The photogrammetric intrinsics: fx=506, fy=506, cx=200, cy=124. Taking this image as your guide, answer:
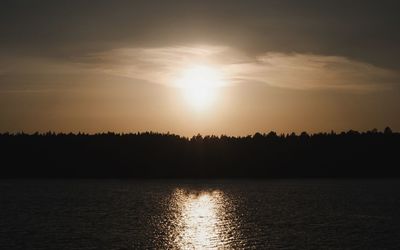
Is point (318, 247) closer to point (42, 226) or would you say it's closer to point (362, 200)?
point (42, 226)

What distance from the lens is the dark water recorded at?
5256 cm

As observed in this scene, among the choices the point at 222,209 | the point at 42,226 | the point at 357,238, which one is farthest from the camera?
the point at 222,209

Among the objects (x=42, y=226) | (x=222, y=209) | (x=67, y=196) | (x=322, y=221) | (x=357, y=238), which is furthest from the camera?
(x=67, y=196)

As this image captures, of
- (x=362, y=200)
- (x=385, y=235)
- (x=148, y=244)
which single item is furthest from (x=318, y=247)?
(x=362, y=200)

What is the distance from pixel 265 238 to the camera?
55781mm

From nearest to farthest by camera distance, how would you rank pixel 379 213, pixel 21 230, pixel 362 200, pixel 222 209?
pixel 21 230 < pixel 379 213 < pixel 222 209 < pixel 362 200

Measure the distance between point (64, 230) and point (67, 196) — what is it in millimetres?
55031

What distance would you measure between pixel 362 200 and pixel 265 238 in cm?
5559

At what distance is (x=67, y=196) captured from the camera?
372ft

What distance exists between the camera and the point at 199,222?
237 ft

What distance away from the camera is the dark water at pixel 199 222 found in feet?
→ 172

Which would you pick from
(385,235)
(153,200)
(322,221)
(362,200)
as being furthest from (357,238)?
(153,200)

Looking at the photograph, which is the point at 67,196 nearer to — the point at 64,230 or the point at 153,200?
the point at 153,200

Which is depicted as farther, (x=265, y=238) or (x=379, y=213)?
(x=379, y=213)
